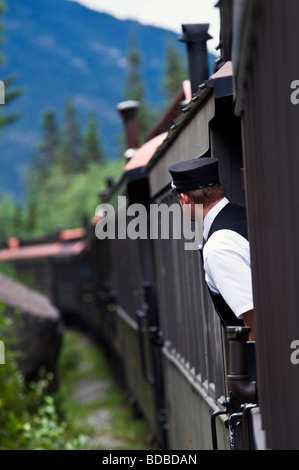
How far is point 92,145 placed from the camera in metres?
83.8

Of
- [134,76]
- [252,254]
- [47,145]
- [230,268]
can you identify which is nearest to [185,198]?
[230,268]

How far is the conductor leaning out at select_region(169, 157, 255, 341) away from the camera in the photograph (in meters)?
2.86

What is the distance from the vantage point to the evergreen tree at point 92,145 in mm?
82938

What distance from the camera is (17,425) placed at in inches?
249

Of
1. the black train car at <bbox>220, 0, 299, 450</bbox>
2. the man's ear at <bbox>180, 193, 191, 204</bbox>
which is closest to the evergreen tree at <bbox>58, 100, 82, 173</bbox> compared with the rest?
the man's ear at <bbox>180, 193, 191, 204</bbox>

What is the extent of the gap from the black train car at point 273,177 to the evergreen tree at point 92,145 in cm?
8106

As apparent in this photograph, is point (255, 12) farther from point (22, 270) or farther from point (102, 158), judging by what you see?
point (102, 158)

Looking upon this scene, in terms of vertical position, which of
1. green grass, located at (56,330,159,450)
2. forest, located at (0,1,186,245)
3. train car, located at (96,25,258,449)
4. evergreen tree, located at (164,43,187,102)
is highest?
evergreen tree, located at (164,43,187,102)

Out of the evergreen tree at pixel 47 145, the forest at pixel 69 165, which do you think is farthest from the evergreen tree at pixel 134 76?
the evergreen tree at pixel 47 145

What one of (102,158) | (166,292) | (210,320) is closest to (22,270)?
(166,292)

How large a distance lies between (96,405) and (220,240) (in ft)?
32.8

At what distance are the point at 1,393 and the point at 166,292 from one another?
261 cm

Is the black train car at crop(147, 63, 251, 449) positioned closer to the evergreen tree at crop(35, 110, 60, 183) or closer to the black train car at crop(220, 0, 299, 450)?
the black train car at crop(220, 0, 299, 450)

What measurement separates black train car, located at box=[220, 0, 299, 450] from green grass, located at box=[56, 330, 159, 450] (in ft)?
15.8
